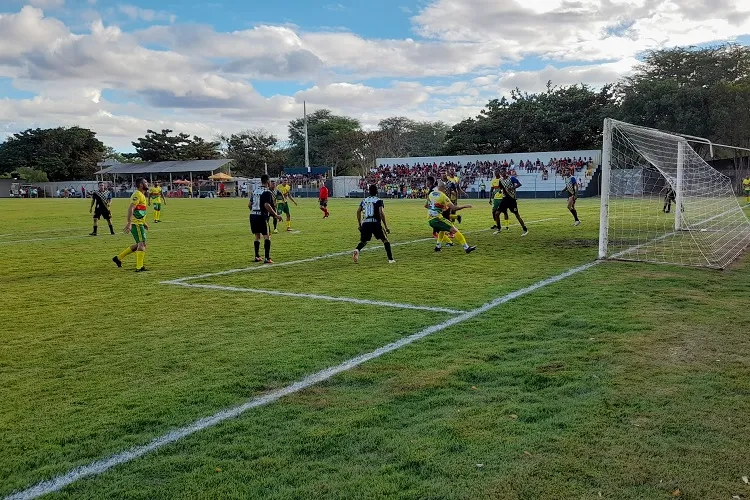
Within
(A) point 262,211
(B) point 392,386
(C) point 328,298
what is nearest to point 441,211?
(A) point 262,211

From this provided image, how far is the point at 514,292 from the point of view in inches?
369

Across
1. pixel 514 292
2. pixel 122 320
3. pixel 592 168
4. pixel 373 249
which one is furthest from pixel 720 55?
pixel 122 320

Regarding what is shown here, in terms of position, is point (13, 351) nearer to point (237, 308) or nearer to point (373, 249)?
point (237, 308)

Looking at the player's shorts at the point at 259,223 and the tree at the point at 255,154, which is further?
the tree at the point at 255,154

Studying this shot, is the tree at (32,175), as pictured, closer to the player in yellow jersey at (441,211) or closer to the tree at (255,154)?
the tree at (255,154)

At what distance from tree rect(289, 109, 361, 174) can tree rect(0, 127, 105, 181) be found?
34.4 m

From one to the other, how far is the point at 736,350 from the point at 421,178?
47.9m

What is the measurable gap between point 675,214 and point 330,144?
65974 millimetres

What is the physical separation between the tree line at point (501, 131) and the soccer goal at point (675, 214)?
18449 millimetres

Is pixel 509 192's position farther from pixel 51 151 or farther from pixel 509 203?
pixel 51 151

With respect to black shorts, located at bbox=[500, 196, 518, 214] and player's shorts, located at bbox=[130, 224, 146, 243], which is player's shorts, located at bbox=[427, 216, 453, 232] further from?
player's shorts, located at bbox=[130, 224, 146, 243]

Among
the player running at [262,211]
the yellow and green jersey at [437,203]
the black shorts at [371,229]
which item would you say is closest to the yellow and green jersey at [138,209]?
the player running at [262,211]

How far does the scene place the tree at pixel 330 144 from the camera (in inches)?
3204

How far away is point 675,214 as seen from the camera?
65.2ft
